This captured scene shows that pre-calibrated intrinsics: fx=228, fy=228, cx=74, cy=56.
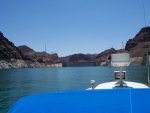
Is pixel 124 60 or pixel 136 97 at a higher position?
pixel 124 60

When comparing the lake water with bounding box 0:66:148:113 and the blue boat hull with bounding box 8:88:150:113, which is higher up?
the blue boat hull with bounding box 8:88:150:113

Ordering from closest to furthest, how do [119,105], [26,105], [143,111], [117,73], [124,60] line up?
[143,111]
[119,105]
[26,105]
[124,60]
[117,73]

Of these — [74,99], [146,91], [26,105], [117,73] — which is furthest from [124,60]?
[26,105]

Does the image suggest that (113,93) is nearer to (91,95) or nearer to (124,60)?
(91,95)

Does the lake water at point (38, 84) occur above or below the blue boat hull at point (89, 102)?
below

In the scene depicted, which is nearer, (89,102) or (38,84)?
(89,102)

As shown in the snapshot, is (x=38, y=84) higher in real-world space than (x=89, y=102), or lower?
lower

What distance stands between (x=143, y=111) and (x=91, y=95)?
0.96m

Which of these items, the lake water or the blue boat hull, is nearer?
the blue boat hull

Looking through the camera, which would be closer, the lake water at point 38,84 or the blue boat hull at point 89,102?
the blue boat hull at point 89,102

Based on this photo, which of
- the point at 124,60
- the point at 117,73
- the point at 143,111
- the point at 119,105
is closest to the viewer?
the point at 143,111

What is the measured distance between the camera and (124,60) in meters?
6.61

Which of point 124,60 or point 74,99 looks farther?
point 124,60

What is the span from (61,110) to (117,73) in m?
4.76
